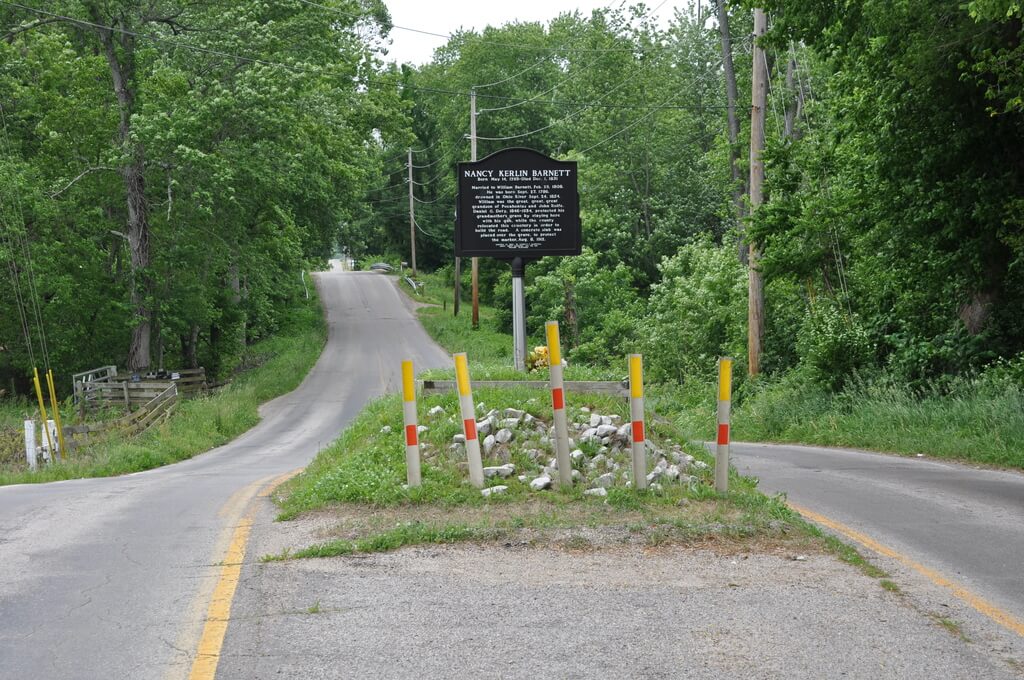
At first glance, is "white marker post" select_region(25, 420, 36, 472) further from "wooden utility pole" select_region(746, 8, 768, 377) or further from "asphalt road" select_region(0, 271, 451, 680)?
"wooden utility pole" select_region(746, 8, 768, 377)

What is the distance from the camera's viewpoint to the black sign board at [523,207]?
13.3 m

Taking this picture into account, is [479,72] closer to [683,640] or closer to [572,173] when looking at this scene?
[572,173]

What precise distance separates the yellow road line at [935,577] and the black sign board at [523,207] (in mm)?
5200

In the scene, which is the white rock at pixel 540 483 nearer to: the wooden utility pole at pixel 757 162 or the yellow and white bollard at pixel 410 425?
the yellow and white bollard at pixel 410 425

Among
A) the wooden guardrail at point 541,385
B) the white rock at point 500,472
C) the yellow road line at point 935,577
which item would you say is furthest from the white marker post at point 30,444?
the yellow road line at point 935,577

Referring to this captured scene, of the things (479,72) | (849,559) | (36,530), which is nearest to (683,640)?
(849,559)

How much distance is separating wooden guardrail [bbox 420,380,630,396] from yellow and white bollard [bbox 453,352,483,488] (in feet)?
7.04

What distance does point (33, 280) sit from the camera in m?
33.0

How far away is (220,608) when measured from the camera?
20.4 feet

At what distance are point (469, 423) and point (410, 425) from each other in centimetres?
49

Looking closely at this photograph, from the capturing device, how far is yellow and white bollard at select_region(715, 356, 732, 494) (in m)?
8.61

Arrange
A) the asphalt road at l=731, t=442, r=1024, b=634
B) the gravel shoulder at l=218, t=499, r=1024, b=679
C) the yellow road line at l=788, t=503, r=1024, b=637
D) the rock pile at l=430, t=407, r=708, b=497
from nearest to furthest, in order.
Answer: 1. the gravel shoulder at l=218, t=499, r=1024, b=679
2. the yellow road line at l=788, t=503, r=1024, b=637
3. the asphalt road at l=731, t=442, r=1024, b=634
4. the rock pile at l=430, t=407, r=708, b=497

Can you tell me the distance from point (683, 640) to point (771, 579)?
1446 mm

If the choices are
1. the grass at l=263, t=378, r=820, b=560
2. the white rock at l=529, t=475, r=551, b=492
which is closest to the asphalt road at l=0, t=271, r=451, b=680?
the grass at l=263, t=378, r=820, b=560
